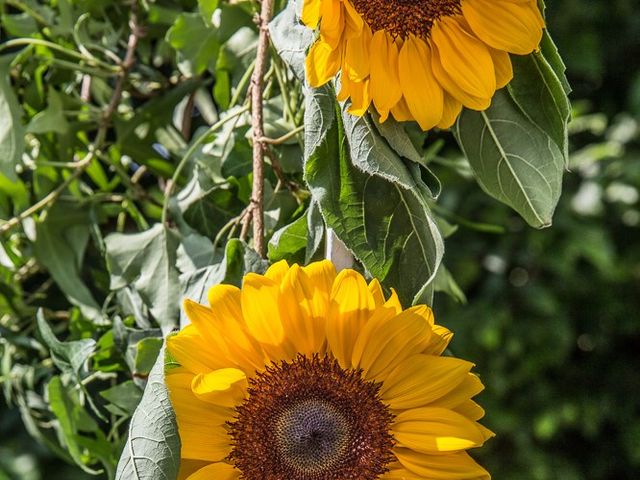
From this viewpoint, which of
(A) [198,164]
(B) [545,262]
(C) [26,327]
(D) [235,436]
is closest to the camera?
(D) [235,436]

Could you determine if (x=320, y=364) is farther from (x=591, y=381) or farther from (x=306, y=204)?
(x=591, y=381)

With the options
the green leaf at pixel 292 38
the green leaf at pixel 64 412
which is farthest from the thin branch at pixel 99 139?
the green leaf at pixel 292 38

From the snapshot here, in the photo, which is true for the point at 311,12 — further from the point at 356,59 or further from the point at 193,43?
the point at 193,43

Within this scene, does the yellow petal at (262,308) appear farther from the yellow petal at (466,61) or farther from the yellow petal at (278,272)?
the yellow petal at (466,61)

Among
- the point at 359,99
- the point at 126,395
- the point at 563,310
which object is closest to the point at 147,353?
the point at 126,395

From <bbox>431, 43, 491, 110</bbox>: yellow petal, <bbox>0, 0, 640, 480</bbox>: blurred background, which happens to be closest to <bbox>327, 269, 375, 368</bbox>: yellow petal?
<bbox>431, 43, 491, 110</bbox>: yellow petal

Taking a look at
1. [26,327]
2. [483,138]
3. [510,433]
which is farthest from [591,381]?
[483,138]
